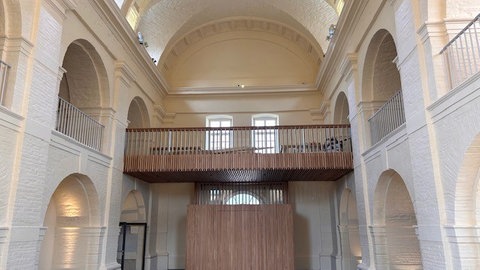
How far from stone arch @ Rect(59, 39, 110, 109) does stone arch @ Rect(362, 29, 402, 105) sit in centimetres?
778

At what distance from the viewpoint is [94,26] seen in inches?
414

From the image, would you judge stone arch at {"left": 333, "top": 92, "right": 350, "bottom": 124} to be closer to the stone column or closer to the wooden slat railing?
the wooden slat railing

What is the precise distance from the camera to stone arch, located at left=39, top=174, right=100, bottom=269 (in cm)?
Answer: 1058

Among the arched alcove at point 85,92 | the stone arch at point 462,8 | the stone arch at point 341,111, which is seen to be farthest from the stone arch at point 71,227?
the stone arch at point 462,8

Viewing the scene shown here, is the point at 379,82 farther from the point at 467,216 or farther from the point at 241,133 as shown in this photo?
the point at 467,216

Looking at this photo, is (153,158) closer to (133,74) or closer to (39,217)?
(133,74)

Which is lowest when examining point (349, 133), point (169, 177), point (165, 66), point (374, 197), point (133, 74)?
point (374, 197)

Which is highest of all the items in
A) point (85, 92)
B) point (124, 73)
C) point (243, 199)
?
point (124, 73)

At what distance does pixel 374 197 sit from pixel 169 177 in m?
7.18

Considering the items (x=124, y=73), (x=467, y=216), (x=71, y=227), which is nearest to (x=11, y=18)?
(x=124, y=73)

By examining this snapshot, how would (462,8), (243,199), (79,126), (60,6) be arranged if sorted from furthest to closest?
(243,199) → (79,126) → (60,6) → (462,8)

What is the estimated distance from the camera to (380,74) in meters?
11.0

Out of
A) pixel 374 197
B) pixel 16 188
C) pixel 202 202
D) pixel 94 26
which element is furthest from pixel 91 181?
A: pixel 374 197

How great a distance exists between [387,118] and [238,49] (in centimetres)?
1064
